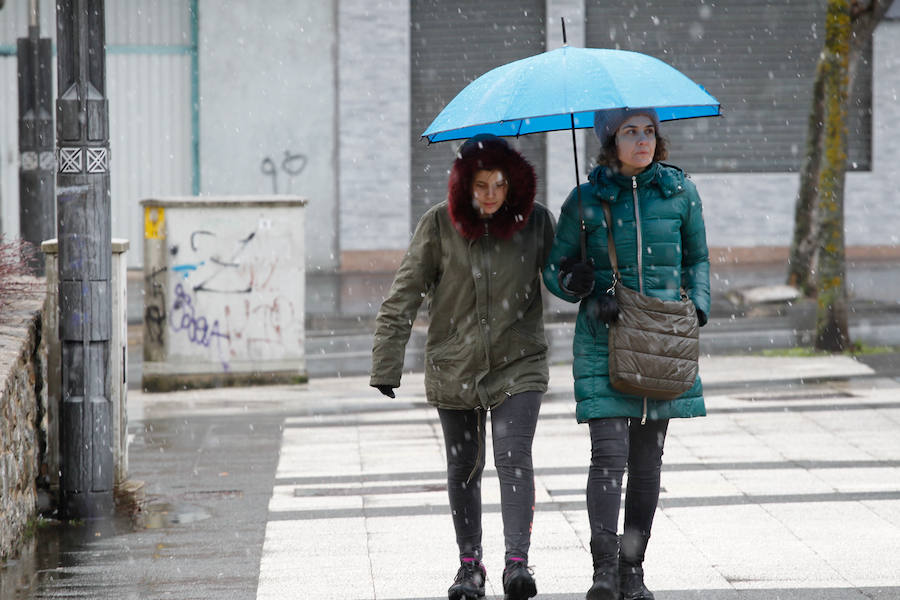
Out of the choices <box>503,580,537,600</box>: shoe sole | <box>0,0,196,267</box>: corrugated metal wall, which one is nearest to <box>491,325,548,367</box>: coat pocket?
<box>503,580,537,600</box>: shoe sole

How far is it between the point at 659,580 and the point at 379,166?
755 inches

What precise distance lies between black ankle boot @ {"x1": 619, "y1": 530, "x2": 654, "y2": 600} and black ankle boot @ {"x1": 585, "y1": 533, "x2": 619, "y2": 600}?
4.1 inches

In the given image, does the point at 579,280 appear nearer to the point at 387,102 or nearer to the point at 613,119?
the point at 613,119

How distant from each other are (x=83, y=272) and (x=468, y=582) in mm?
2559

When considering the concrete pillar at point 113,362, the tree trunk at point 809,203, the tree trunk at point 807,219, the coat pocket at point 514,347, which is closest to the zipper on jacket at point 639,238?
the coat pocket at point 514,347

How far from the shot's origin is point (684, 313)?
482 centimetres

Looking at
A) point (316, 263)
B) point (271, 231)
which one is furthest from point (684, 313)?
point (316, 263)

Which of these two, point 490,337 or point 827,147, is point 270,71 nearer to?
point 827,147

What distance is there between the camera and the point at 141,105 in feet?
79.5

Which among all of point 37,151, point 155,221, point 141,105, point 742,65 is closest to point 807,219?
point 742,65

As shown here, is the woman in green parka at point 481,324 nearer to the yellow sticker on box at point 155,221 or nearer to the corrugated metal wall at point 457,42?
the yellow sticker on box at point 155,221

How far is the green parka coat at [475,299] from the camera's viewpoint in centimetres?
497

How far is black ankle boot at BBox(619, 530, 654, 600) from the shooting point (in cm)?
486

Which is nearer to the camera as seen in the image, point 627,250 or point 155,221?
point 627,250
